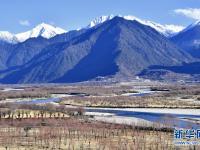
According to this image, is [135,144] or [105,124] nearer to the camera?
[135,144]

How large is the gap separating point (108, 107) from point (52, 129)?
63.7 metres

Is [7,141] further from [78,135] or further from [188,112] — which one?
[188,112]

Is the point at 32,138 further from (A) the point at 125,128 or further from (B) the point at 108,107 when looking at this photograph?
(B) the point at 108,107

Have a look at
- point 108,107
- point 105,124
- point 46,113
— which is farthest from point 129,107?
point 105,124

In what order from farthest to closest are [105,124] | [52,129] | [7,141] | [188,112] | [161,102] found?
[161,102]
[188,112]
[105,124]
[52,129]
[7,141]

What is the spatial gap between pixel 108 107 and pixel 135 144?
80112mm

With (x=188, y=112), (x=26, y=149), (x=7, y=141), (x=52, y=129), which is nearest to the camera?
(x=26, y=149)

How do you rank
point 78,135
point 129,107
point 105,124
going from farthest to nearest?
point 129,107 < point 105,124 < point 78,135

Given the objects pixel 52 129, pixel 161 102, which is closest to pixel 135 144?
pixel 52 129

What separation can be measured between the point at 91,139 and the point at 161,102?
87.5 meters

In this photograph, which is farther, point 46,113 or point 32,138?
point 46,113

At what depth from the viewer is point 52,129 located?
101m

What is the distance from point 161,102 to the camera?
175m

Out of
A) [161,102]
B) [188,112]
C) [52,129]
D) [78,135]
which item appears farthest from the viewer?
[161,102]
